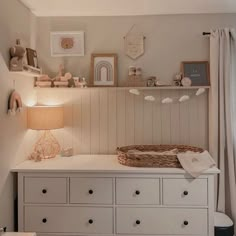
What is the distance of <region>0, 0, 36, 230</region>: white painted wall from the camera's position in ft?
7.93

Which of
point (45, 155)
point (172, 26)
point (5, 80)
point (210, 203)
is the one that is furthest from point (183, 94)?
point (5, 80)

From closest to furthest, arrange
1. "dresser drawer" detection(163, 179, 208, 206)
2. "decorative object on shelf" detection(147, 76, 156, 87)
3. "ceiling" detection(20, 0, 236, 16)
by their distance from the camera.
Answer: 1. "dresser drawer" detection(163, 179, 208, 206)
2. "ceiling" detection(20, 0, 236, 16)
3. "decorative object on shelf" detection(147, 76, 156, 87)

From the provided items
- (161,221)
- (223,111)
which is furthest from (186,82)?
(161,221)

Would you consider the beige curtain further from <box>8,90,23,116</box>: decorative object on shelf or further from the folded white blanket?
<box>8,90,23,116</box>: decorative object on shelf

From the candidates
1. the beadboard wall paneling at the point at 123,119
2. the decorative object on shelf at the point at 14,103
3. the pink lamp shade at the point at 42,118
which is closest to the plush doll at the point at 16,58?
the decorative object on shelf at the point at 14,103

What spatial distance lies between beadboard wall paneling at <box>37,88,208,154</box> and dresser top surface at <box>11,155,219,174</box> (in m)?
0.32

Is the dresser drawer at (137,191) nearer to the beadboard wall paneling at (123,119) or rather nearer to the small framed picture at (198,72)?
the beadboard wall paneling at (123,119)

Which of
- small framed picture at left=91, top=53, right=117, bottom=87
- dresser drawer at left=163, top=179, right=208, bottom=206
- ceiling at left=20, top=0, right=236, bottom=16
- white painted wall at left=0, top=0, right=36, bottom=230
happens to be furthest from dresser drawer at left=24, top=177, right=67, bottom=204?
ceiling at left=20, top=0, right=236, bottom=16

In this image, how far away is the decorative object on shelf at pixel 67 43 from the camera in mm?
3211

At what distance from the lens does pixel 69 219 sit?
2592mm

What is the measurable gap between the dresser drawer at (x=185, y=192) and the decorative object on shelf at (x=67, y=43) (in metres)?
1.60

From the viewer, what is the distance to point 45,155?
3.06 meters

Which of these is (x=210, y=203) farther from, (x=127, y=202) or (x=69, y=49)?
(x=69, y=49)

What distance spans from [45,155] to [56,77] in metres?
0.78
